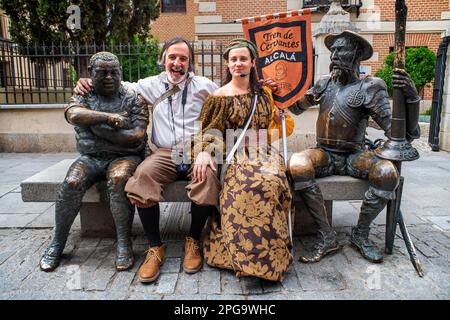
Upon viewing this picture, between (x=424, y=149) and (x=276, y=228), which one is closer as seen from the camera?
(x=276, y=228)

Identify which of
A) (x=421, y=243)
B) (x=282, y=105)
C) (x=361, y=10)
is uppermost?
(x=361, y=10)

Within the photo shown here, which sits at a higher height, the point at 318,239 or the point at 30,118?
the point at 30,118

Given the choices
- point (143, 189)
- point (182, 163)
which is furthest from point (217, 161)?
point (143, 189)

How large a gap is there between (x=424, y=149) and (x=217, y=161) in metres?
6.59

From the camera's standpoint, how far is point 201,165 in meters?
2.83

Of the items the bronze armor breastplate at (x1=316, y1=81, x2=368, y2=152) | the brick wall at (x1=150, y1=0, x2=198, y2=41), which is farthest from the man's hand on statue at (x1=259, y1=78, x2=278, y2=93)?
the brick wall at (x1=150, y1=0, x2=198, y2=41)

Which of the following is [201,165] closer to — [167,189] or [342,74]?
[167,189]

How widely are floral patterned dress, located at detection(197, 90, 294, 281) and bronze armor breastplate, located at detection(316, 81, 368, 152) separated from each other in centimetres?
50

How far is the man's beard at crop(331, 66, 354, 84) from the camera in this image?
306 cm

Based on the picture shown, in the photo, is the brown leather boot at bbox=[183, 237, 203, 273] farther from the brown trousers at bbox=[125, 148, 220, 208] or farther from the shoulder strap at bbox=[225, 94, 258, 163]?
the shoulder strap at bbox=[225, 94, 258, 163]

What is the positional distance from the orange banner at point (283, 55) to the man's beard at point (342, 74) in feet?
0.63

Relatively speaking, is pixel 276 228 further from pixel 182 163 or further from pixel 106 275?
pixel 106 275

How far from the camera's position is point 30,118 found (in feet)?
25.1

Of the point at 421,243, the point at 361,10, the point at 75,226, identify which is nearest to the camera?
the point at 421,243
